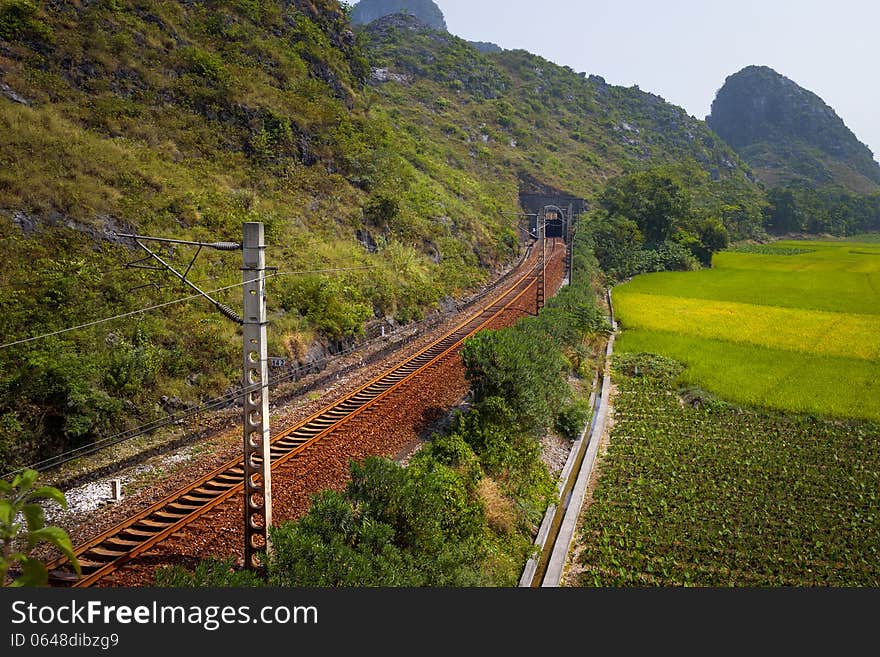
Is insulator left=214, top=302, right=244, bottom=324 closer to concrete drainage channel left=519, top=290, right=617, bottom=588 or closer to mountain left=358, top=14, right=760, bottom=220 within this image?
concrete drainage channel left=519, top=290, right=617, bottom=588

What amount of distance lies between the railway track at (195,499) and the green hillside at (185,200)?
3.33 m

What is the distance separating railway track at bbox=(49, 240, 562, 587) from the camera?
9.77 m

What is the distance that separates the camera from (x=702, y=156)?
13925 centimetres

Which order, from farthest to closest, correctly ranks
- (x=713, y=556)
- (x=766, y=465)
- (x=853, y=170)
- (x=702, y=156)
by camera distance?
(x=853, y=170)
(x=702, y=156)
(x=766, y=465)
(x=713, y=556)

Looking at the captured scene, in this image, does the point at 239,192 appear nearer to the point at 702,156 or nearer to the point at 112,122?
the point at 112,122

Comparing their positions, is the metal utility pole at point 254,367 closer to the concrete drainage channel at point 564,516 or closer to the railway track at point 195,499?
the railway track at point 195,499

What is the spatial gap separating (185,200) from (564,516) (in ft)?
66.5

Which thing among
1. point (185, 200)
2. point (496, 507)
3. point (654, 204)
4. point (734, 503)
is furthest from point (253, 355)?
point (654, 204)

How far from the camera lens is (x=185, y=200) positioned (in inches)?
937

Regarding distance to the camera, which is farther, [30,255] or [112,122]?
[112,122]

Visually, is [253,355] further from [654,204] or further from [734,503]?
[654,204]

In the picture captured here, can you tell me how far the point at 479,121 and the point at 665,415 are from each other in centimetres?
8286

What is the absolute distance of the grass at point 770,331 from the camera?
985 inches

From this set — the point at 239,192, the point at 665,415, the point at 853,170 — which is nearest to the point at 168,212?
the point at 239,192
